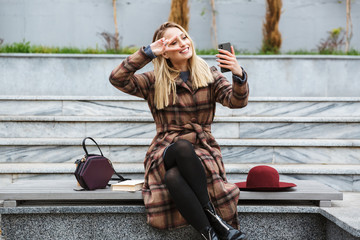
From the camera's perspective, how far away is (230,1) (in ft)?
23.2

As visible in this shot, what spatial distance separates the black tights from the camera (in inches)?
85.7

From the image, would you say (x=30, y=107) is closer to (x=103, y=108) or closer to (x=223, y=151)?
(x=103, y=108)

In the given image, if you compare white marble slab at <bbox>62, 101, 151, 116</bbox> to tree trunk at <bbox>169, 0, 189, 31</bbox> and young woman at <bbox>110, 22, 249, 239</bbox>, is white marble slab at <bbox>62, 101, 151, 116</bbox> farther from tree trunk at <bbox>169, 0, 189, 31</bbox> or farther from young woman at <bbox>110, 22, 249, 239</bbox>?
tree trunk at <bbox>169, 0, 189, 31</bbox>

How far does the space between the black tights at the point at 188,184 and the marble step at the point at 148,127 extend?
1.56 meters

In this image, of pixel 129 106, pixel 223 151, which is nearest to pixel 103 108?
pixel 129 106

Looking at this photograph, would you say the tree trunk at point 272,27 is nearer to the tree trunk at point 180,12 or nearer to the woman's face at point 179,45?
the tree trunk at point 180,12

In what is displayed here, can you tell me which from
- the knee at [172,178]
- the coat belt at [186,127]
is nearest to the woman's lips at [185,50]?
the coat belt at [186,127]

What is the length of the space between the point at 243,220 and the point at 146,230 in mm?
555

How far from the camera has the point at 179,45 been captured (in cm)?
254

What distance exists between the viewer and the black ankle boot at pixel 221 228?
2.15 meters

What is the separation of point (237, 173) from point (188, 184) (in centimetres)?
106

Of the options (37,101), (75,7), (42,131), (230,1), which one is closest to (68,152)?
(42,131)

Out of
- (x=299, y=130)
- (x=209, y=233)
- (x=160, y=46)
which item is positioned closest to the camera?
(x=209, y=233)

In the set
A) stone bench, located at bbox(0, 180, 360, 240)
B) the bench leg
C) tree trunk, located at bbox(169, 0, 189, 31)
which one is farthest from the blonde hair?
tree trunk, located at bbox(169, 0, 189, 31)
